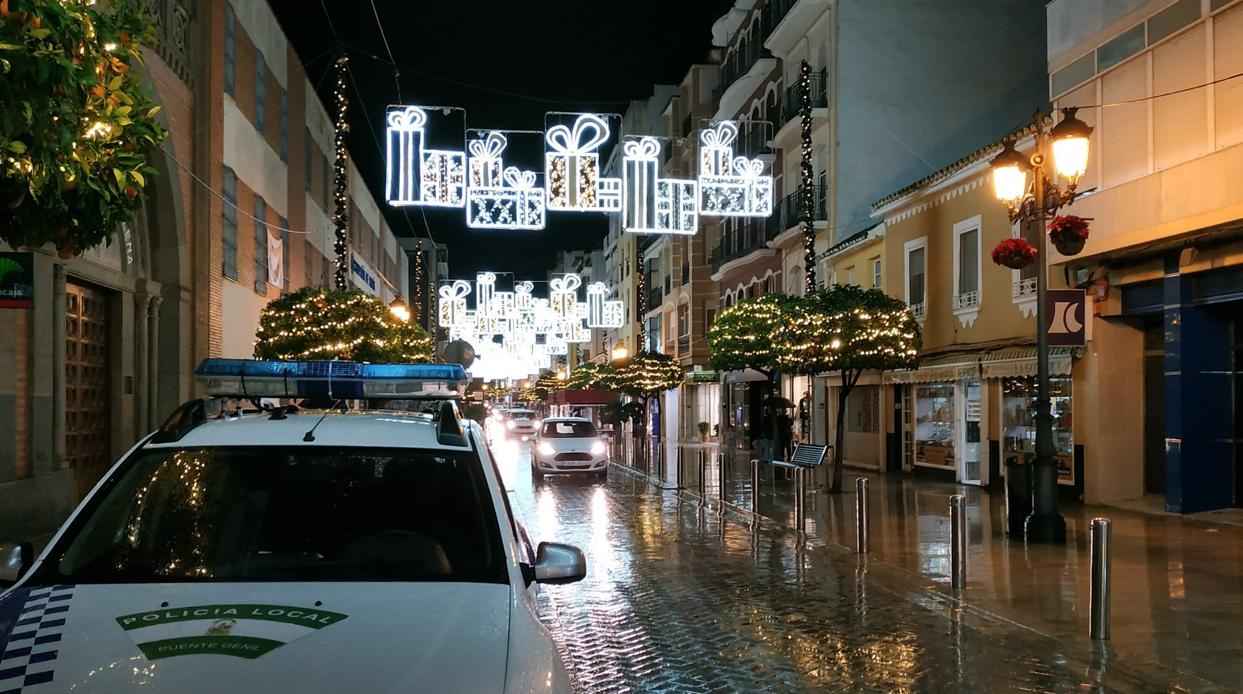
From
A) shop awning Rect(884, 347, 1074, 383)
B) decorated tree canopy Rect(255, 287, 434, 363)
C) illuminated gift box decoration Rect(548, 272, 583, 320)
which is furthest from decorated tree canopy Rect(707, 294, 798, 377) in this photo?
illuminated gift box decoration Rect(548, 272, 583, 320)

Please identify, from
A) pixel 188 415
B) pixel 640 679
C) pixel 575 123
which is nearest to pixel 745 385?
pixel 575 123

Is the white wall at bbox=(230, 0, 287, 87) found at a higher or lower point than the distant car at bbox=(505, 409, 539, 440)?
higher

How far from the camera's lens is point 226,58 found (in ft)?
75.9

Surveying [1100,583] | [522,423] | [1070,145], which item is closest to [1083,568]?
[1100,583]

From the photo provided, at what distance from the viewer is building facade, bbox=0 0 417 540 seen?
1510 cm

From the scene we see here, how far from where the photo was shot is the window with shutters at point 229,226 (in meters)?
23.1

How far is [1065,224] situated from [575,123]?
31.1ft

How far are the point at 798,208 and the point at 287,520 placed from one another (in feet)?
102

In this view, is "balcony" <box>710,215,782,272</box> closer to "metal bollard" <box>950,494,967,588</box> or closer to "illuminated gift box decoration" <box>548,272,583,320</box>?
"illuminated gift box decoration" <box>548,272,583,320</box>

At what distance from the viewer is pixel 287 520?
4789 mm

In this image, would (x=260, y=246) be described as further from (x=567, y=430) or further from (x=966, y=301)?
(x=966, y=301)

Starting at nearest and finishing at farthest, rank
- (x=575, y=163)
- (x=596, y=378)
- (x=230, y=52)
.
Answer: (x=575, y=163), (x=230, y=52), (x=596, y=378)

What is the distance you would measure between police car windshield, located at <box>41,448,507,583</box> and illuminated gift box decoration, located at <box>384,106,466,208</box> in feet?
49.8

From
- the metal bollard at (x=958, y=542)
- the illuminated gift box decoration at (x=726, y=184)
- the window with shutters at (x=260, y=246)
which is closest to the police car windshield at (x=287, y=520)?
the metal bollard at (x=958, y=542)
